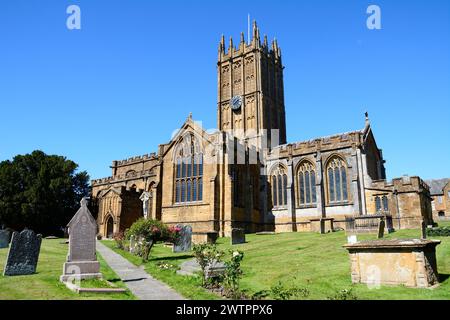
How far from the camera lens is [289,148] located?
36375 mm

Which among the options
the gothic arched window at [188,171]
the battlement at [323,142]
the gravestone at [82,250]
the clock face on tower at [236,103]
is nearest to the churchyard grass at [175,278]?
the gravestone at [82,250]

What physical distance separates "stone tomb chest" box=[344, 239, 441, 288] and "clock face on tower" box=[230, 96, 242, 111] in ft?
135

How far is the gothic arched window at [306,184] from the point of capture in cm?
3422

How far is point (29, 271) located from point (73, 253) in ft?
6.20

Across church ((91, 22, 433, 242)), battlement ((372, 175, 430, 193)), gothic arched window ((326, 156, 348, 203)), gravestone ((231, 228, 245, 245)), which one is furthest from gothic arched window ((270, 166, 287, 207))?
gravestone ((231, 228, 245, 245))

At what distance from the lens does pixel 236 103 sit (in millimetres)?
50500

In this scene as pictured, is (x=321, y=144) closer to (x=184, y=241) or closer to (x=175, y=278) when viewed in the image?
(x=184, y=241)

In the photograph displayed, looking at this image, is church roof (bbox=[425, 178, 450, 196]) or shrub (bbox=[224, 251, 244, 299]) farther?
church roof (bbox=[425, 178, 450, 196])

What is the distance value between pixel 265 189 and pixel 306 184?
14.5 feet

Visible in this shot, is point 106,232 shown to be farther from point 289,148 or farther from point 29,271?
point 29,271

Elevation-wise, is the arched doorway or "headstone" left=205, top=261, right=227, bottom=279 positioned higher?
the arched doorway

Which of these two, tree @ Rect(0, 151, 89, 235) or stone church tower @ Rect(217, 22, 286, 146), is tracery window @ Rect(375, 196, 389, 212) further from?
tree @ Rect(0, 151, 89, 235)

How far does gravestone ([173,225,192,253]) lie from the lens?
22.3 meters
